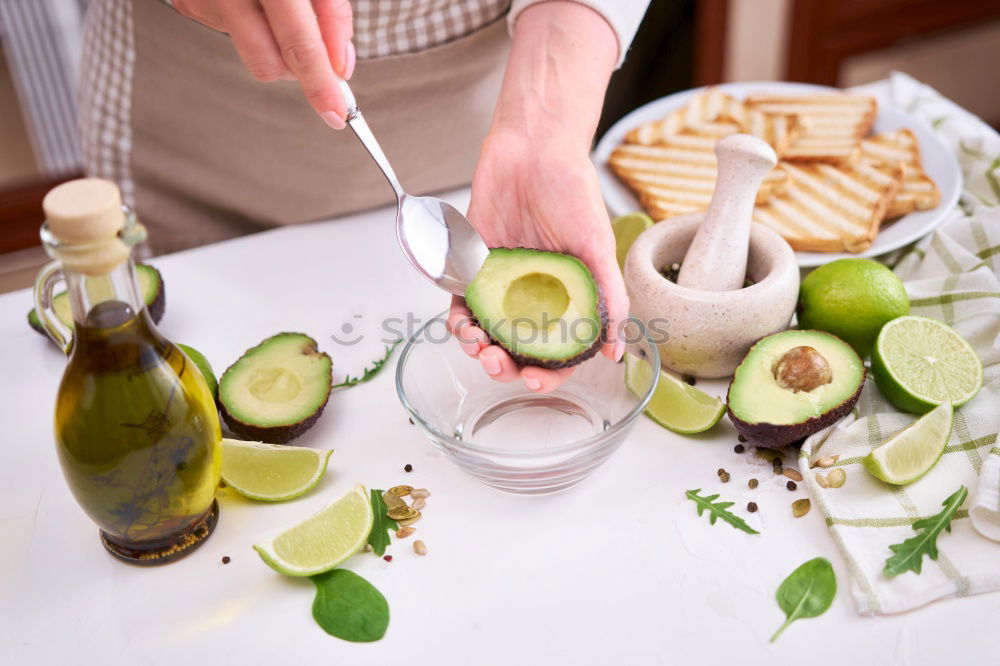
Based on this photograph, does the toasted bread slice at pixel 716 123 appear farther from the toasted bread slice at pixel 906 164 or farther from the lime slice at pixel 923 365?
the lime slice at pixel 923 365

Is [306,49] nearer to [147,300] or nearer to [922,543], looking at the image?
[147,300]

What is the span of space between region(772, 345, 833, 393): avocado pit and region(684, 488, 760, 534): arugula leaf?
0.15 metres

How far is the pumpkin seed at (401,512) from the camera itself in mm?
967

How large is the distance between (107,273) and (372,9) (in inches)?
28.9

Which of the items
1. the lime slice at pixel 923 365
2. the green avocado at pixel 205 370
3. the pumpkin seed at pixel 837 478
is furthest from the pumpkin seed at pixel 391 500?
the lime slice at pixel 923 365

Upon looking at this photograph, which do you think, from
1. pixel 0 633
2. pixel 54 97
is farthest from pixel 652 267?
pixel 54 97

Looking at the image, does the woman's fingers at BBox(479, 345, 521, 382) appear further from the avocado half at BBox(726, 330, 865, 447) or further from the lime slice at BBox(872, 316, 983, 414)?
the lime slice at BBox(872, 316, 983, 414)

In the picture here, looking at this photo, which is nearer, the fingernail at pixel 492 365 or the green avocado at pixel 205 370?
the fingernail at pixel 492 365

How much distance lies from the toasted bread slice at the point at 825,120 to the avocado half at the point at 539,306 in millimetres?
654

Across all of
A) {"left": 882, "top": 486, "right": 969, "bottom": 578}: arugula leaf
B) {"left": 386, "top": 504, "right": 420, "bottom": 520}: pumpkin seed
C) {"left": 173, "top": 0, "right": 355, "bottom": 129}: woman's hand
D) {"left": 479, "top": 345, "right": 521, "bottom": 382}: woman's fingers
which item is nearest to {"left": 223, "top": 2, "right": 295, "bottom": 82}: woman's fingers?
{"left": 173, "top": 0, "right": 355, "bottom": 129}: woman's hand

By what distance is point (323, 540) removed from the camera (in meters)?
0.92

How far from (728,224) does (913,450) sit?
323 millimetres

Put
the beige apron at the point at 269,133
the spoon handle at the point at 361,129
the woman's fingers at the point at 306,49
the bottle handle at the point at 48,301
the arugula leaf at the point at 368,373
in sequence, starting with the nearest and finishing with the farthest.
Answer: the bottle handle at the point at 48,301 → the woman's fingers at the point at 306,49 → the spoon handle at the point at 361,129 → the arugula leaf at the point at 368,373 → the beige apron at the point at 269,133

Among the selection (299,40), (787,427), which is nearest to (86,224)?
(299,40)
